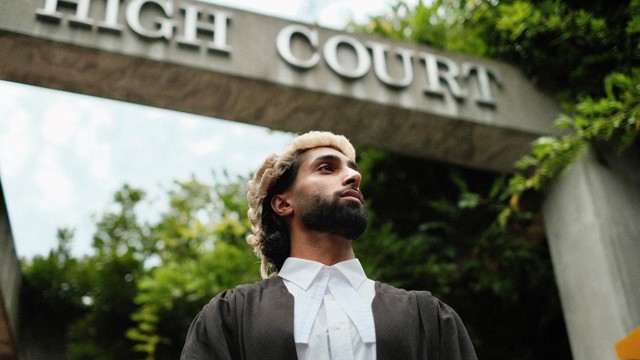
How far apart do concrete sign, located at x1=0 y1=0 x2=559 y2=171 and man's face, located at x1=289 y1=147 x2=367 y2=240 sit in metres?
1.93

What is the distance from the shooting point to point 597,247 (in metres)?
4.12

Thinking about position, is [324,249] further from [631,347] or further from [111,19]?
[111,19]

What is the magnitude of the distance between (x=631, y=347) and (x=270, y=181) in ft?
6.06

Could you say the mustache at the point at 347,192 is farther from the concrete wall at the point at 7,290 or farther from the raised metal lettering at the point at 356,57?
the concrete wall at the point at 7,290

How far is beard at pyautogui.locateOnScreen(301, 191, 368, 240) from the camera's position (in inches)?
85.1

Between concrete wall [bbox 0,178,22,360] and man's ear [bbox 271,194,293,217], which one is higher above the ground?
concrete wall [bbox 0,178,22,360]

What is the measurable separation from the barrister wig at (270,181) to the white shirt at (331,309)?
24cm

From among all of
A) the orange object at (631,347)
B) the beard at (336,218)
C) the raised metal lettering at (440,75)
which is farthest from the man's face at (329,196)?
the raised metal lettering at (440,75)

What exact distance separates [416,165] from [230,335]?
3.96m

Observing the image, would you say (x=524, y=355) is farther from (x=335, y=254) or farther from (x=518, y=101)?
(x=335, y=254)

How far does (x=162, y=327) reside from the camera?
5117 millimetres

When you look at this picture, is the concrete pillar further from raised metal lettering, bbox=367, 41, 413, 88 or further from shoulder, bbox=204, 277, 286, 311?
shoulder, bbox=204, 277, 286, 311

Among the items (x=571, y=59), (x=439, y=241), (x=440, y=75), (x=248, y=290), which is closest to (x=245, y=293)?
(x=248, y=290)

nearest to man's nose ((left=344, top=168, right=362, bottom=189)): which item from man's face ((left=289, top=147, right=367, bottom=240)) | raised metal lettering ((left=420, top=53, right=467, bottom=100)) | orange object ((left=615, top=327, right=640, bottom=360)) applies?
man's face ((left=289, top=147, right=367, bottom=240))
